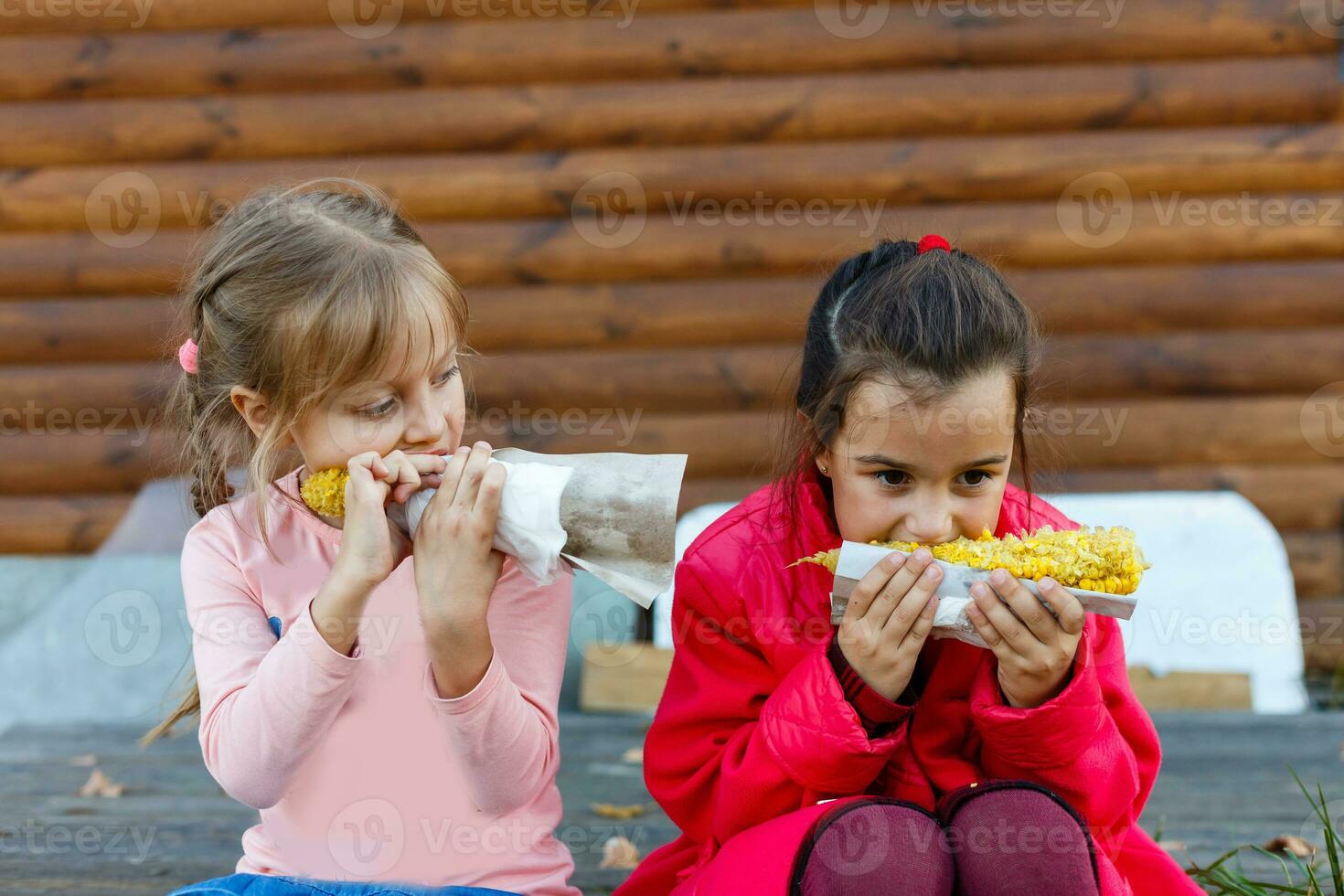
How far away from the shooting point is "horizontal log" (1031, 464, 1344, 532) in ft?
15.8

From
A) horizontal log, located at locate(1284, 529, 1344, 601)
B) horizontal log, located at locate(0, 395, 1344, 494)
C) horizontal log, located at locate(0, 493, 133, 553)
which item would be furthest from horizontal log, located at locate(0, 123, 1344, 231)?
horizontal log, located at locate(1284, 529, 1344, 601)

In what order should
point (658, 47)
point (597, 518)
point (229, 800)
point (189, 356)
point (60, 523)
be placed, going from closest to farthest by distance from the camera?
point (597, 518)
point (189, 356)
point (229, 800)
point (658, 47)
point (60, 523)

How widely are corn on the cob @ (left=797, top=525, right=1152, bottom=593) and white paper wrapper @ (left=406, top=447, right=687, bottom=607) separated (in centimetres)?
33

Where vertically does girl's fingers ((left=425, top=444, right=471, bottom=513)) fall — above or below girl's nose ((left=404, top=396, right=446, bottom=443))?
below

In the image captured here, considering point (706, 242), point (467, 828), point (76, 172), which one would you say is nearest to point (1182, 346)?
point (706, 242)

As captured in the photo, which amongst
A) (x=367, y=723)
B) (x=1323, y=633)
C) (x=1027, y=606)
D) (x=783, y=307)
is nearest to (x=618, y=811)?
(x=367, y=723)

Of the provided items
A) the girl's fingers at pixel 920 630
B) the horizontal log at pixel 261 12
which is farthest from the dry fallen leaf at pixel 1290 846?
the horizontal log at pixel 261 12

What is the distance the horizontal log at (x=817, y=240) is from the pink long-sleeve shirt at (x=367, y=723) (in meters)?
2.64

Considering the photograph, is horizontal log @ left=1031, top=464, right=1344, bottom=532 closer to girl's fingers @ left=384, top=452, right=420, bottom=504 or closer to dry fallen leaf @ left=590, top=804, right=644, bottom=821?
dry fallen leaf @ left=590, top=804, right=644, bottom=821

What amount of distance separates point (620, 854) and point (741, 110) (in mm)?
2913

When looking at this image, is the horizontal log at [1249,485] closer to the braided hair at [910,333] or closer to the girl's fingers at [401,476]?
the braided hair at [910,333]

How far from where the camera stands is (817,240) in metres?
4.68

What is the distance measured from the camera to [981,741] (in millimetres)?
2238

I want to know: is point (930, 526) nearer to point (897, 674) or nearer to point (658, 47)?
point (897, 674)
